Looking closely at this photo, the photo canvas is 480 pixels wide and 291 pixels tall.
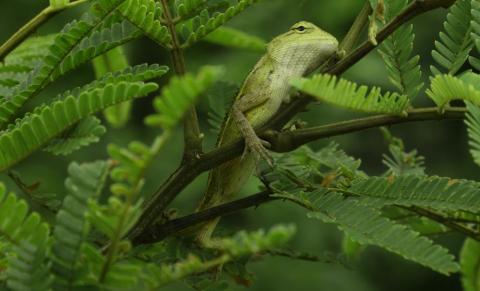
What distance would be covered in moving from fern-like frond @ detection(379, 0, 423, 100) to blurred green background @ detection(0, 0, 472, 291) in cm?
333

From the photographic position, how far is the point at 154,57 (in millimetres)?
7148

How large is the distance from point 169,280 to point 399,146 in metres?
1.63

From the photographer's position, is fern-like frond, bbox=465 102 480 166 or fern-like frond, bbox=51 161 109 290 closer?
fern-like frond, bbox=51 161 109 290

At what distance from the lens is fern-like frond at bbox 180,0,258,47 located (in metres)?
1.96

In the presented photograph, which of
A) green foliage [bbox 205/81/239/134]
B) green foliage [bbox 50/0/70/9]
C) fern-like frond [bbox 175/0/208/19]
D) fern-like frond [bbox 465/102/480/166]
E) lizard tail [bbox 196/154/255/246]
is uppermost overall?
green foliage [bbox 50/0/70/9]

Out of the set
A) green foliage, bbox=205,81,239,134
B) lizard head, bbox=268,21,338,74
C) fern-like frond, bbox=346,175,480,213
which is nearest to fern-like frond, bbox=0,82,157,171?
fern-like frond, bbox=346,175,480,213

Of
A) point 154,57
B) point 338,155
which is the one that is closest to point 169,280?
point 338,155

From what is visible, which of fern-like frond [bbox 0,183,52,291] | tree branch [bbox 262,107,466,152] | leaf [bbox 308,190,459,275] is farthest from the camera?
tree branch [bbox 262,107,466,152]

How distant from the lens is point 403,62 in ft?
6.43

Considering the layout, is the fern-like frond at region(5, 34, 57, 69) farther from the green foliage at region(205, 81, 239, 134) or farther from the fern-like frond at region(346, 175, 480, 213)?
the fern-like frond at region(346, 175, 480, 213)

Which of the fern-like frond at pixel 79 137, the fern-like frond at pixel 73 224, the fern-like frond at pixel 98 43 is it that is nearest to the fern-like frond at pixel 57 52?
the fern-like frond at pixel 98 43

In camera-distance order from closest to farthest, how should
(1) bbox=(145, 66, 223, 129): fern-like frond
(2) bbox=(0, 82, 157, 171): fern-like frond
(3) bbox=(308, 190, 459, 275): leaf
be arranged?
(1) bbox=(145, 66, 223, 129): fern-like frond < (3) bbox=(308, 190, 459, 275): leaf < (2) bbox=(0, 82, 157, 171): fern-like frond

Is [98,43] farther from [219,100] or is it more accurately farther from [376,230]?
[219,100]

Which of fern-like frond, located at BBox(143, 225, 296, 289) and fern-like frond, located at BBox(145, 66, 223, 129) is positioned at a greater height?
fern-like frond, located at BBox(145, 66, 223, 129)
